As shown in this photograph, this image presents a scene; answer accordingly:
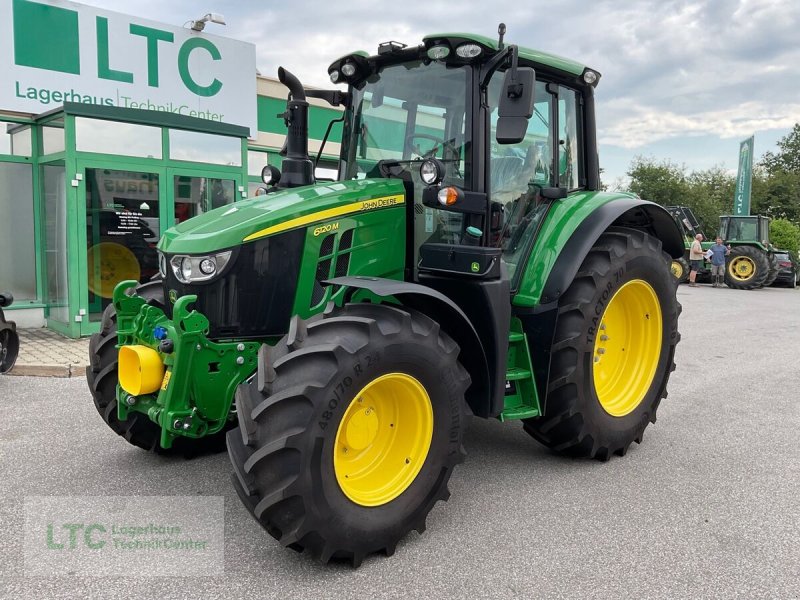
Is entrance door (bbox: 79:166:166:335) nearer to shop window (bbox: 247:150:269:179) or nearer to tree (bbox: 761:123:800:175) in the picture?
shop window (bbox: 247:150:269:179)

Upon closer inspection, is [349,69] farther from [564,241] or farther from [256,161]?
[256,161]

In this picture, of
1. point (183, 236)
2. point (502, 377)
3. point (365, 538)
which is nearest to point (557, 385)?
point (502, 377)

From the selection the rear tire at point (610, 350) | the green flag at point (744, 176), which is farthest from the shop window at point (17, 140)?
the green flag at point (744, 176)

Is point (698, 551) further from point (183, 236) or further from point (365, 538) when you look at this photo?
point (183, 236)

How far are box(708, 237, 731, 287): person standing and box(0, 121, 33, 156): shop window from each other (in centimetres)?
1810

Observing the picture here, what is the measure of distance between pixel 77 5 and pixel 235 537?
850 centimetres

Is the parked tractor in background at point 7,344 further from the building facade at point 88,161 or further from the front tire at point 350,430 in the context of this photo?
the front tire at point 350,430

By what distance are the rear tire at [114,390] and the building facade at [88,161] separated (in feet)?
15.0

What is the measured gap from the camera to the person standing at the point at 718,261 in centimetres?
1973

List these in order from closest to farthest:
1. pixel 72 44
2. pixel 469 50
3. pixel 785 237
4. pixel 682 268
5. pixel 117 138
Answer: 1. pixel 469 50
2. pixel 117 138
3. pixel 72 44
4. pixel 682 268
5. pixel 785 237

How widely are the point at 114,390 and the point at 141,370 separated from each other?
838mm

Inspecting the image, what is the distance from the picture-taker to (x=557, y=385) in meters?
3.85

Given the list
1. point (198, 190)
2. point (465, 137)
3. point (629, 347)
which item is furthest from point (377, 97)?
point (198, 190)

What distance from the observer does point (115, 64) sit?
9.38 meters
